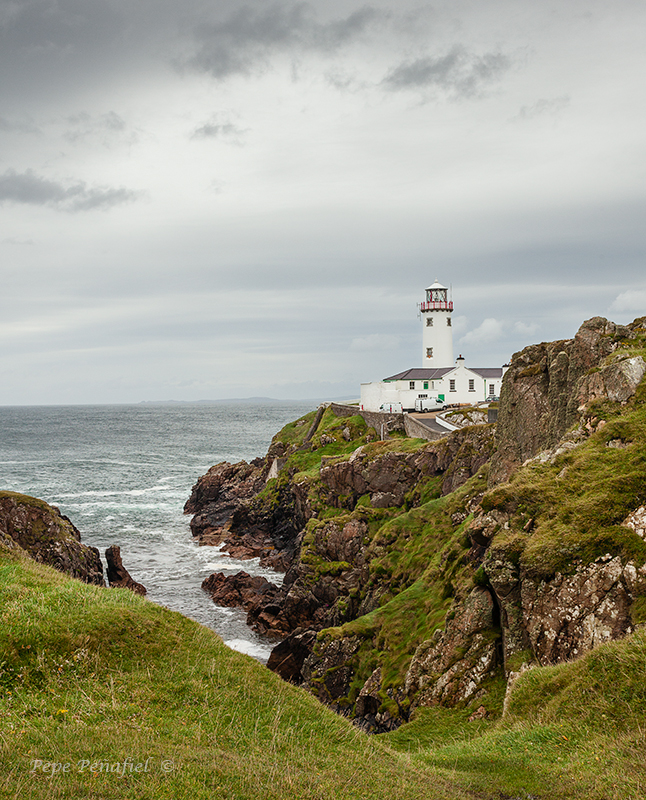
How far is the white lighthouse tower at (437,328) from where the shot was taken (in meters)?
86.2

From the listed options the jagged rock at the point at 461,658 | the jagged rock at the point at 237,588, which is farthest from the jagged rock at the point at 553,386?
the jagged rock at the point at 237,588

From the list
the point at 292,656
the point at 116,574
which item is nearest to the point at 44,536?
the point at 116,574

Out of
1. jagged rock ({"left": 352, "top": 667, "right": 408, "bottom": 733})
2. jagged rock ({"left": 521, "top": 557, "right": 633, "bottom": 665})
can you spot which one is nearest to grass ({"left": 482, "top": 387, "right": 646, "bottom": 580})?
jagged rock ({"left": 521, "top": 557, "right": 633, "bottom": 665})

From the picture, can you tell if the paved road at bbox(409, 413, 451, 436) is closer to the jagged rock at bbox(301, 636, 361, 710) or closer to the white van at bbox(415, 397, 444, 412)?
the white van at bbox(415, 397, 444, 412)

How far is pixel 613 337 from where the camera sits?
2464 cm

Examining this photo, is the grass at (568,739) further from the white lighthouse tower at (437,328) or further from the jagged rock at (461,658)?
the white lighthouse tower at (437,328)

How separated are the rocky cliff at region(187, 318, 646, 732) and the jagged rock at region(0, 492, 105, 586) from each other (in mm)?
11575

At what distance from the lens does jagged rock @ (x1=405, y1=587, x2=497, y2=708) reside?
17.4 metres

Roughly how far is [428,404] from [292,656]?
164 ft

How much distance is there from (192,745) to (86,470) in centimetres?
10211

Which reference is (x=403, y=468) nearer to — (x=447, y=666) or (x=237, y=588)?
(x=237, y=588)

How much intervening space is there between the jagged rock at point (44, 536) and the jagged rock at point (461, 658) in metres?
18.9

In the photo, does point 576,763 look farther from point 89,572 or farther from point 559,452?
point 89,572

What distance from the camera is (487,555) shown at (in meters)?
17.3
